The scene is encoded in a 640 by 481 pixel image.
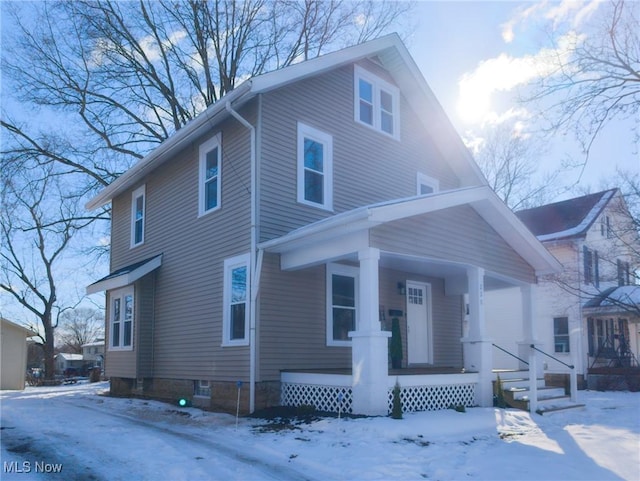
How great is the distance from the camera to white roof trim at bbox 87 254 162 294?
44.8 ft

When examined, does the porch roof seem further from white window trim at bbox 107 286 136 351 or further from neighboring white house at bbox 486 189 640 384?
neighboring white house at bbox 486 189 640 384

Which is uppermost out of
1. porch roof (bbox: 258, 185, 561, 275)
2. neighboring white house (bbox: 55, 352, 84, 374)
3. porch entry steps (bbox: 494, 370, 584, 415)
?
porch roof (bbox: 258, 185, 561, 275)

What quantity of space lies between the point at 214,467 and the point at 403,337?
7.89m

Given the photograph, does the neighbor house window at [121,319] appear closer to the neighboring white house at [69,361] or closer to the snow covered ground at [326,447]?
the snow covered ground at [326,447]

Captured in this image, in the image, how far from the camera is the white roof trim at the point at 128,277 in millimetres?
13656

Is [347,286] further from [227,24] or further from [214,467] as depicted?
[227,24]

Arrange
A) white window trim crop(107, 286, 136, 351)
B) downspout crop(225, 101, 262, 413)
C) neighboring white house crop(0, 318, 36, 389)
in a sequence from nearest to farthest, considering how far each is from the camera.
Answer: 1. downspout crop(225, 101, 262, 413)
2. white window trim crop(107, 286, 136, 351)
3. neighboring white house crop(0, 318, 36, 389)

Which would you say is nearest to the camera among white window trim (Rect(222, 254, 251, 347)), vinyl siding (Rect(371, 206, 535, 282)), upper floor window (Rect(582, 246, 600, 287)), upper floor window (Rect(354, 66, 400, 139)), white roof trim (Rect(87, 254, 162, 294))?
vinyl siding (Rect(371, 206, 535, 282))

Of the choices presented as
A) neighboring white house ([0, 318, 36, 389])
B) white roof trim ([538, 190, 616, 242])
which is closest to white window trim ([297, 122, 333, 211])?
white roof trim ([538, 190, 616, 242])

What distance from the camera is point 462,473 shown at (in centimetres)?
660

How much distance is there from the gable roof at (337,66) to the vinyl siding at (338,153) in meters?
0.30

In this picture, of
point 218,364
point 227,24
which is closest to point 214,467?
point 218,364

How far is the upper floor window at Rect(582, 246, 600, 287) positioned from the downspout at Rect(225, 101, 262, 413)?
14737 mm

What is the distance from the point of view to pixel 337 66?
13.1 meters
